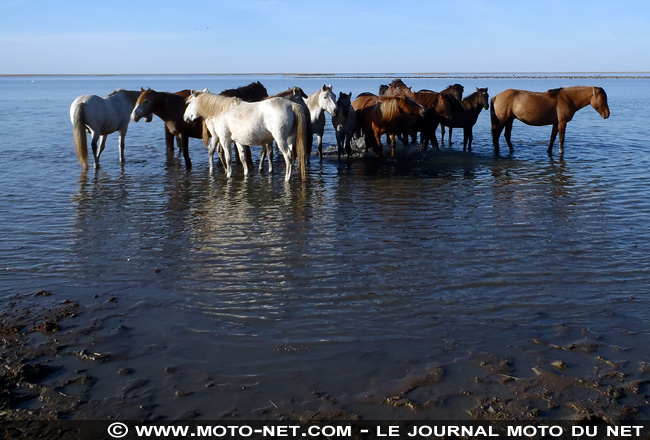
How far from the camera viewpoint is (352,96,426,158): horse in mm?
14203

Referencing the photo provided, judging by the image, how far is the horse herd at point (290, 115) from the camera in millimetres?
11562

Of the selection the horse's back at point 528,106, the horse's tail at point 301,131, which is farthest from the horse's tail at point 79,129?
the horse's back at point 528,106

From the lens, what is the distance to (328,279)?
6.28 m

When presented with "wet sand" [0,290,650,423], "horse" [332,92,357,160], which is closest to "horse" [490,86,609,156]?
"horse" [332,92,357,160]

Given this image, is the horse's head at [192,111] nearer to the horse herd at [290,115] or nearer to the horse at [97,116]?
the horse herd at [290,115]

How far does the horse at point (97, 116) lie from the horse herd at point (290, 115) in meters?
0.02

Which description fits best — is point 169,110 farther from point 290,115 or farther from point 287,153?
point 290,115

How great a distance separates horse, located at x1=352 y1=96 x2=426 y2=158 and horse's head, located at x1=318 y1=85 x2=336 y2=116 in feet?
4.82

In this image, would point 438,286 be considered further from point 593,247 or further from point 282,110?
point 282,110

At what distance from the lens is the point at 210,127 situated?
12.4m

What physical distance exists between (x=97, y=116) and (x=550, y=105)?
10.8 metres

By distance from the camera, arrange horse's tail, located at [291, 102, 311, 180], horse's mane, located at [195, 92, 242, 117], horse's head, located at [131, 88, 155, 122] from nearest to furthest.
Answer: horse's tail, located at [291, 102, 311, 180] → horse's mane, located at [195, 92, 242, 117] → horse's head, located at [131, 88, 155, 122]

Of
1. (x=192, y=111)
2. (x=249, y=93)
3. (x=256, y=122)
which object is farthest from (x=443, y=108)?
(x=192, y=111)

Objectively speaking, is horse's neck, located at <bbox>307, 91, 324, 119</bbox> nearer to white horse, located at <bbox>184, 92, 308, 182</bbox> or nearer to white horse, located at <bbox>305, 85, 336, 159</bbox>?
white horse, located at <bbox>305, 85, 336, 159</bbox>
